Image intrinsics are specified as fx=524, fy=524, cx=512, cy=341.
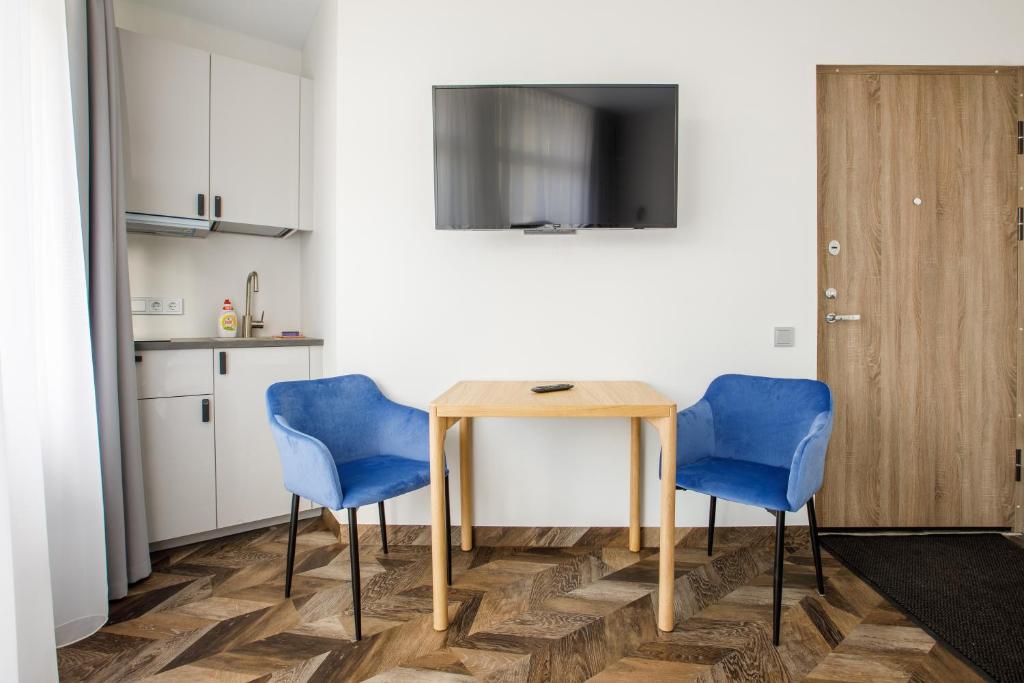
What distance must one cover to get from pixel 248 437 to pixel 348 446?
0.64 meters

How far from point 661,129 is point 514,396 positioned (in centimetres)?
125

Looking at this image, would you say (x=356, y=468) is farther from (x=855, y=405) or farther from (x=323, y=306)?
(x=855, y=405)

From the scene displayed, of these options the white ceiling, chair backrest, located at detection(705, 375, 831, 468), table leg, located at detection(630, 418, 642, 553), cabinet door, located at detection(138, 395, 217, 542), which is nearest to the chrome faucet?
cabinet door, located at detection(138, 395, 217, 542)

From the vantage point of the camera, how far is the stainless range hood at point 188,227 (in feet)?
7.77

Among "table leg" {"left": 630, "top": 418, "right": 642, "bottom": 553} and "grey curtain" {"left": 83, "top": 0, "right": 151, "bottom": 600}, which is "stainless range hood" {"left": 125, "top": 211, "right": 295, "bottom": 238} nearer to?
"grey curtain" {"left": 83, "top": 0, "right": 151, "bottom": 600}

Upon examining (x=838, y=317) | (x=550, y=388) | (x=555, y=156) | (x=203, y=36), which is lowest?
(x=550, y=388)

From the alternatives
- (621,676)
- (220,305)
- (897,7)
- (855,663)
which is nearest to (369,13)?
(220,305)

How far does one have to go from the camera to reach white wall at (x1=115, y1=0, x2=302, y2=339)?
2617 mm

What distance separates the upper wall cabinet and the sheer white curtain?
0.66 meters

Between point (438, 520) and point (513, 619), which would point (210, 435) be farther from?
point (513, 619)

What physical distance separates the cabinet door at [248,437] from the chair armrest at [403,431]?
636mm

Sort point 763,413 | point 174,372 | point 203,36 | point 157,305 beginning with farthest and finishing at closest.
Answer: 1. point 203,36
2. point 157,305
3. point 174,372
4. point 763,413

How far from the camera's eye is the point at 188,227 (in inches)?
98.4

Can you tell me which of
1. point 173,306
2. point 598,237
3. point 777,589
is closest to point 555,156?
point 598,237
